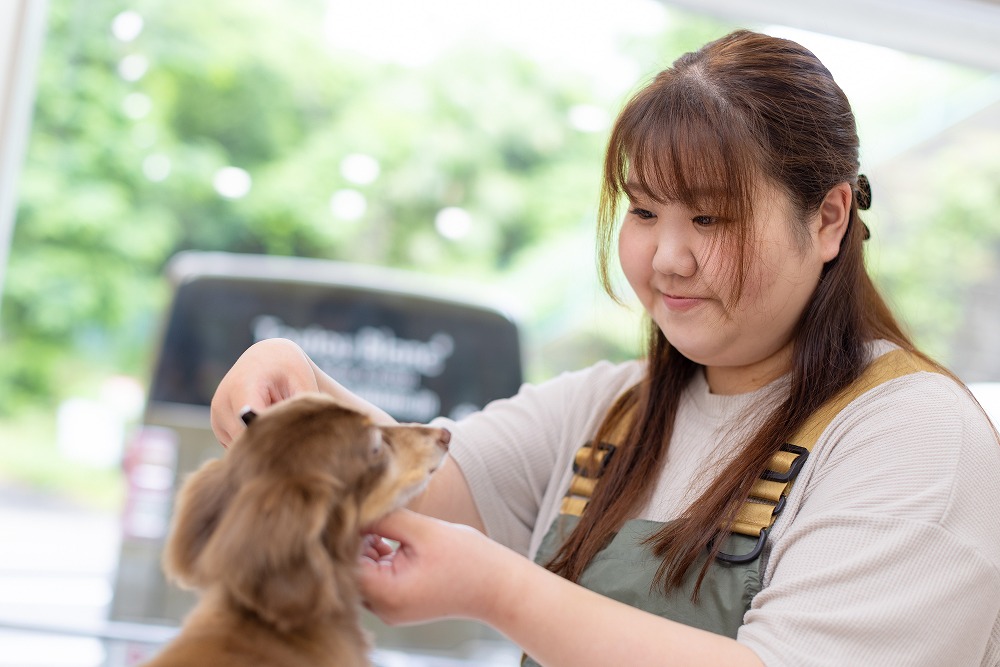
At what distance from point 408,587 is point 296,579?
0.45 ft

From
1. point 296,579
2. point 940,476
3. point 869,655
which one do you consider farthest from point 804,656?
point 296,579

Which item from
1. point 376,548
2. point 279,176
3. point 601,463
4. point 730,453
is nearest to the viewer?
point 376,548

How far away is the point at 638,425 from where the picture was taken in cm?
146

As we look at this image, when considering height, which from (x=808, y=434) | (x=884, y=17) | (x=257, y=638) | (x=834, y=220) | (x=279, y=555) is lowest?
(x=257, y=638)

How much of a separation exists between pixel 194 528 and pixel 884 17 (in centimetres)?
257

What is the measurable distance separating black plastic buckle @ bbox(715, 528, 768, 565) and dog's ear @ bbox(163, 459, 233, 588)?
1.94 feet

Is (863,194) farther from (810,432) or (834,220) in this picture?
(810,432)

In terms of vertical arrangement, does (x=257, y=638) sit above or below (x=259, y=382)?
below

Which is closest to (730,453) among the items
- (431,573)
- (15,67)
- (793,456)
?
(793,456)

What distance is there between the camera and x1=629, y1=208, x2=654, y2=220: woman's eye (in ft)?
4.35

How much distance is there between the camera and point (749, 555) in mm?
1203

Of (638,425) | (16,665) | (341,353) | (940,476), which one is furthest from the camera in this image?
(341,353)

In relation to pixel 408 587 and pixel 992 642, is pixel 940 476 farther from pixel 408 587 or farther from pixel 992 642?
pixel 408 587

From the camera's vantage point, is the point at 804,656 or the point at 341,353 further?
the point at 341,353
